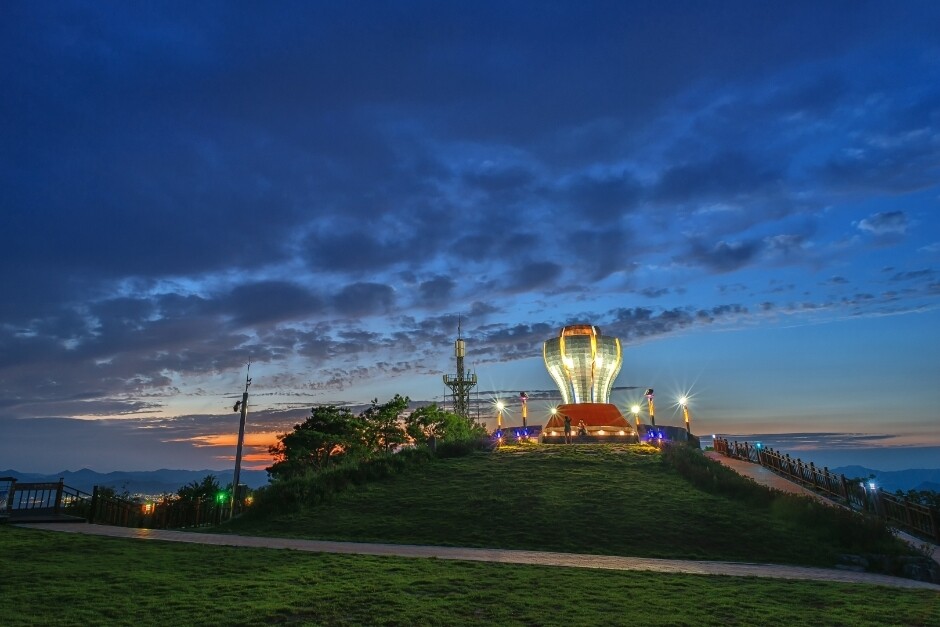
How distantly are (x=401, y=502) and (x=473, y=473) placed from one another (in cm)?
662

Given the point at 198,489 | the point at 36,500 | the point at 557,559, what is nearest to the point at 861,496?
the point at 557,559

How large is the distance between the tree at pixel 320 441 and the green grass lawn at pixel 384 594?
3284cm

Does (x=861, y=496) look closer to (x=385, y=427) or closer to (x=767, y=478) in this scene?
(x=767, y=478)

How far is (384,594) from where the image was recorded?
31.0 feet

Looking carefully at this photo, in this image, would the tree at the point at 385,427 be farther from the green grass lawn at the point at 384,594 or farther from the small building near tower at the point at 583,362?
the green grass lawn at the point at 384,594

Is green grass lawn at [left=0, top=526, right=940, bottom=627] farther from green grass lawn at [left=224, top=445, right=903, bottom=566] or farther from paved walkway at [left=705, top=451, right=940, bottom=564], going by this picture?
paved walkway at [left=705, top=451, right=940, bottom=564]

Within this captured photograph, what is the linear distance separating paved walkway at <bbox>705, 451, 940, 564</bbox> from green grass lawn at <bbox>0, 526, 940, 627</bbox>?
6157 mm

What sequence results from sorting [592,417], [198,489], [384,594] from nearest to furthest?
[384,594] < [198,489] < [592,417]

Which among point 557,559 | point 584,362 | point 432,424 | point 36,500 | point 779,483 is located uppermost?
point 584,362

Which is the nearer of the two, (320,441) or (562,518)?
(562,518)

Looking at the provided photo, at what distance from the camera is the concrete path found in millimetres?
12555

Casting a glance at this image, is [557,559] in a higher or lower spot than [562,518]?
lower

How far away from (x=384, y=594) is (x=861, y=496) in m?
19.1

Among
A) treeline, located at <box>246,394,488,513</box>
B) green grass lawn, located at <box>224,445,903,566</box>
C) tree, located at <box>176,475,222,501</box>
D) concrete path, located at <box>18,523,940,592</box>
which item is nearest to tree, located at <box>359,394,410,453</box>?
treeline, located at <box>246,394,488,513</box>
